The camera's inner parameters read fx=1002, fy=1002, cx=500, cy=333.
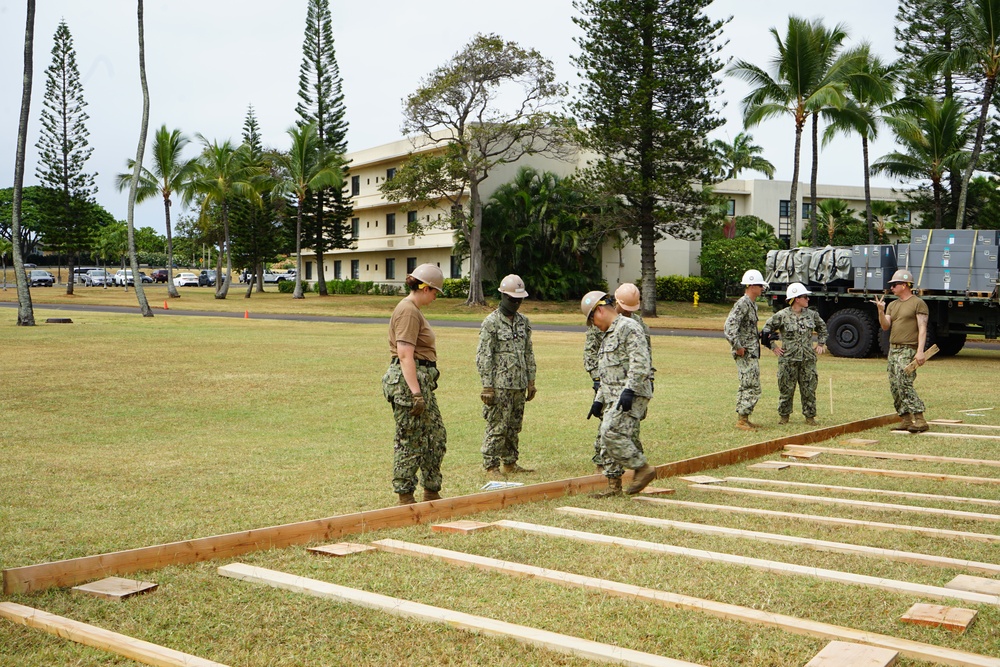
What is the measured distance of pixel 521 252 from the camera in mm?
49688

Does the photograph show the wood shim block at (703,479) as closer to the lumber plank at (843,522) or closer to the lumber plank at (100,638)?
the lumber plank at (843,522)

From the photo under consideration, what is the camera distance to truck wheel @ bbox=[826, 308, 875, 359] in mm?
22578

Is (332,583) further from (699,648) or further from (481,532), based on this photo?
(699,648)

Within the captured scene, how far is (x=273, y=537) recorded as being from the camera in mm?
6094

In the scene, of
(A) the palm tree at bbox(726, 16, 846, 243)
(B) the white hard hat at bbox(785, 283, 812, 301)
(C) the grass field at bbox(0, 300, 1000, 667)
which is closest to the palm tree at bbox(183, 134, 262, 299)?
(A) the palm tree at bbox(726, 16, 846, 243)

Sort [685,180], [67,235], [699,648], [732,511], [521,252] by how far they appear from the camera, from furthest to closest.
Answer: [67,235] → [521,252] → [685,180] → [732,511] → [699,648]

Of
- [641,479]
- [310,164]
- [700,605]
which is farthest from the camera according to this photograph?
[310,164]

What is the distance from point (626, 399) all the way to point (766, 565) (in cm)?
245

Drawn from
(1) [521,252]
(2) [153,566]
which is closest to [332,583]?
(2) [153,566]

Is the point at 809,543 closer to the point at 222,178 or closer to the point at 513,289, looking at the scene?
the point at 513,289

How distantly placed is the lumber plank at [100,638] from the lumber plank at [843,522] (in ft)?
14.0

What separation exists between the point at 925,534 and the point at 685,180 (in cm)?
3550

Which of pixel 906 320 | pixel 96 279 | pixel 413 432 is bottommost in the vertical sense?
pixel 413 432

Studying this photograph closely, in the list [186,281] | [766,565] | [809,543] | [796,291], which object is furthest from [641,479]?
[186,281]
